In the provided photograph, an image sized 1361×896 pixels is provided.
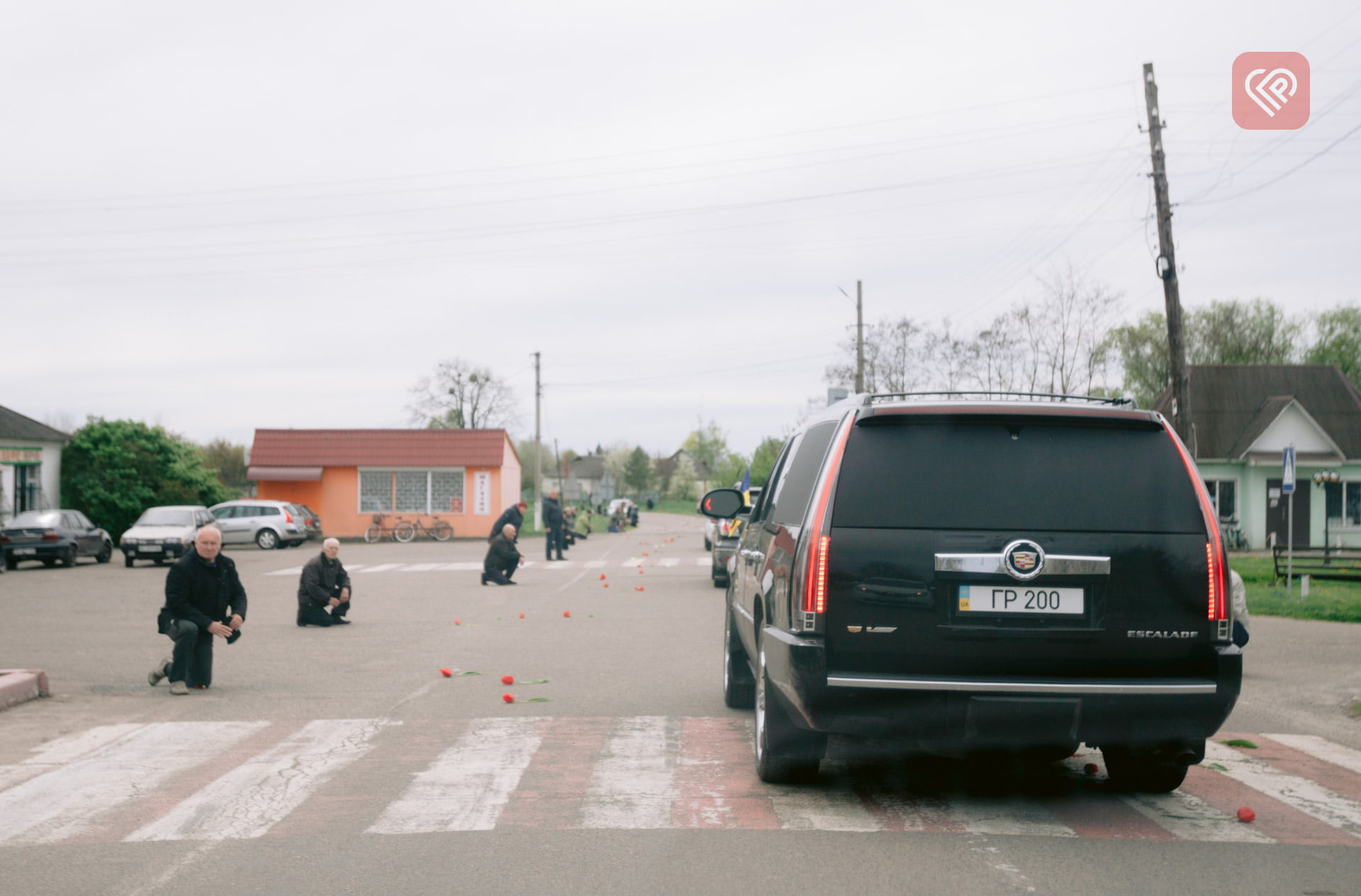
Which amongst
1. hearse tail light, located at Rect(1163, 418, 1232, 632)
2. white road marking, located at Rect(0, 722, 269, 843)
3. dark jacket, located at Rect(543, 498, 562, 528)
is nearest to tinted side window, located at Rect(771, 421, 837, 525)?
hearse tail light, located at Rect(1163, 418, 1232, 632)

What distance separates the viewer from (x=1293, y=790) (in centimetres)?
667

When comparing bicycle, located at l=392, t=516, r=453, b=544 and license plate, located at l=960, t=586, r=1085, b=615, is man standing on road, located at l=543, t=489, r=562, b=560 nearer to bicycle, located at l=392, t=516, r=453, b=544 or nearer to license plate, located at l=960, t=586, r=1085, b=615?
bicycle, located at l=392, t=516, r=453, b=544

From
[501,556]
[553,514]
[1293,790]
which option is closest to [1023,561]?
[1293,790]

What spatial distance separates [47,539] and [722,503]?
26.9 metres

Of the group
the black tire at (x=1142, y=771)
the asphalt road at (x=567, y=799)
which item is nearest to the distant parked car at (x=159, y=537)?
the asphalt road at (x=567, y=799)

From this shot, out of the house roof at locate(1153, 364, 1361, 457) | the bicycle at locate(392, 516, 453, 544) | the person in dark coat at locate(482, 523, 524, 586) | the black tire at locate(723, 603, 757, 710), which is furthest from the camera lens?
the bicycle at locate(392, 516, 453, 544)

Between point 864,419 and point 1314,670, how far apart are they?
8611mm

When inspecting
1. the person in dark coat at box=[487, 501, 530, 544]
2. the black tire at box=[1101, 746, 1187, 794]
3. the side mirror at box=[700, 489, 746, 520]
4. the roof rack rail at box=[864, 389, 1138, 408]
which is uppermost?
the roof rack rail at box=[864, 389, 1138, 408]

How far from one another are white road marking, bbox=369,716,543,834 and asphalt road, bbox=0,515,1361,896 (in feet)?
0.08

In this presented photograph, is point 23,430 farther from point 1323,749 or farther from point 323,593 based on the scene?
point 1323,749

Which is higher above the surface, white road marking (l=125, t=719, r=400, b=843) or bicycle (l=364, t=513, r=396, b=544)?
white road marking (l=125, t=719, r=400, b=843)

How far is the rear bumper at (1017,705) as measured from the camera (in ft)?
17.7

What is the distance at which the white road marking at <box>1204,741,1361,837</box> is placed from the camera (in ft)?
19.7

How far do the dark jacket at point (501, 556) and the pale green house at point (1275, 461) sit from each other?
2689cm
